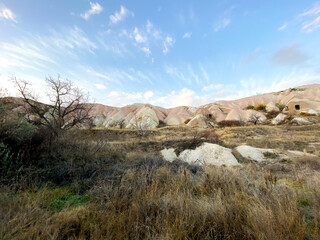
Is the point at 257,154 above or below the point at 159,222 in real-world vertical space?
below

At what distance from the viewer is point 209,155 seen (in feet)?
25.8

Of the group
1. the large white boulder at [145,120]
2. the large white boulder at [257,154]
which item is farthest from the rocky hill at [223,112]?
the large white boulder at [257,154]

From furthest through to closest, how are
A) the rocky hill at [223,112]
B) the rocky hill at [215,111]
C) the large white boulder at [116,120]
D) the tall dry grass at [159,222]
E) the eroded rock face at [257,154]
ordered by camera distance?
the large white boulder at [116,120] < the rocky hill at [215,111] < the rocky hill at [223,112] < the eroded rock face at [257,154] < the tall dry grass at [159,222]

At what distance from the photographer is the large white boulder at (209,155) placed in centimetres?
729

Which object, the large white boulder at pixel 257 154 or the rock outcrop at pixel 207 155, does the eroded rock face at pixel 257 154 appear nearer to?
the large white boulder at pixel 257 154

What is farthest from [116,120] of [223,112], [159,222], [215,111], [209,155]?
[159,222]

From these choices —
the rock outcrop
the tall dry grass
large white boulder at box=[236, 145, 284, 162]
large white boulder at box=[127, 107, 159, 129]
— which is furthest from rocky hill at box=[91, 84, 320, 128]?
the tall dry grass

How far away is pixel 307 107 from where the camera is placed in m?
29.8

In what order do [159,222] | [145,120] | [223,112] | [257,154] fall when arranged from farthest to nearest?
[223,112] → [145,120] → [257,154] → [159,222]

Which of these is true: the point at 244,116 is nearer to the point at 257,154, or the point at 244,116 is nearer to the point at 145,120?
the point at 145,120

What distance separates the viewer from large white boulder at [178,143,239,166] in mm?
7294

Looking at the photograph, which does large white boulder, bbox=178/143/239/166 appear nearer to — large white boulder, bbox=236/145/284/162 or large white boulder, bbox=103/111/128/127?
large white boulder, bbox=236/145/284/162

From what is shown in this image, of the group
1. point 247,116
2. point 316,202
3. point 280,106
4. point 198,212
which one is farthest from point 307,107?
point 198,212

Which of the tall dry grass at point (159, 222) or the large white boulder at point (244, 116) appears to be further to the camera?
the large white boulder at point (244, 116)
